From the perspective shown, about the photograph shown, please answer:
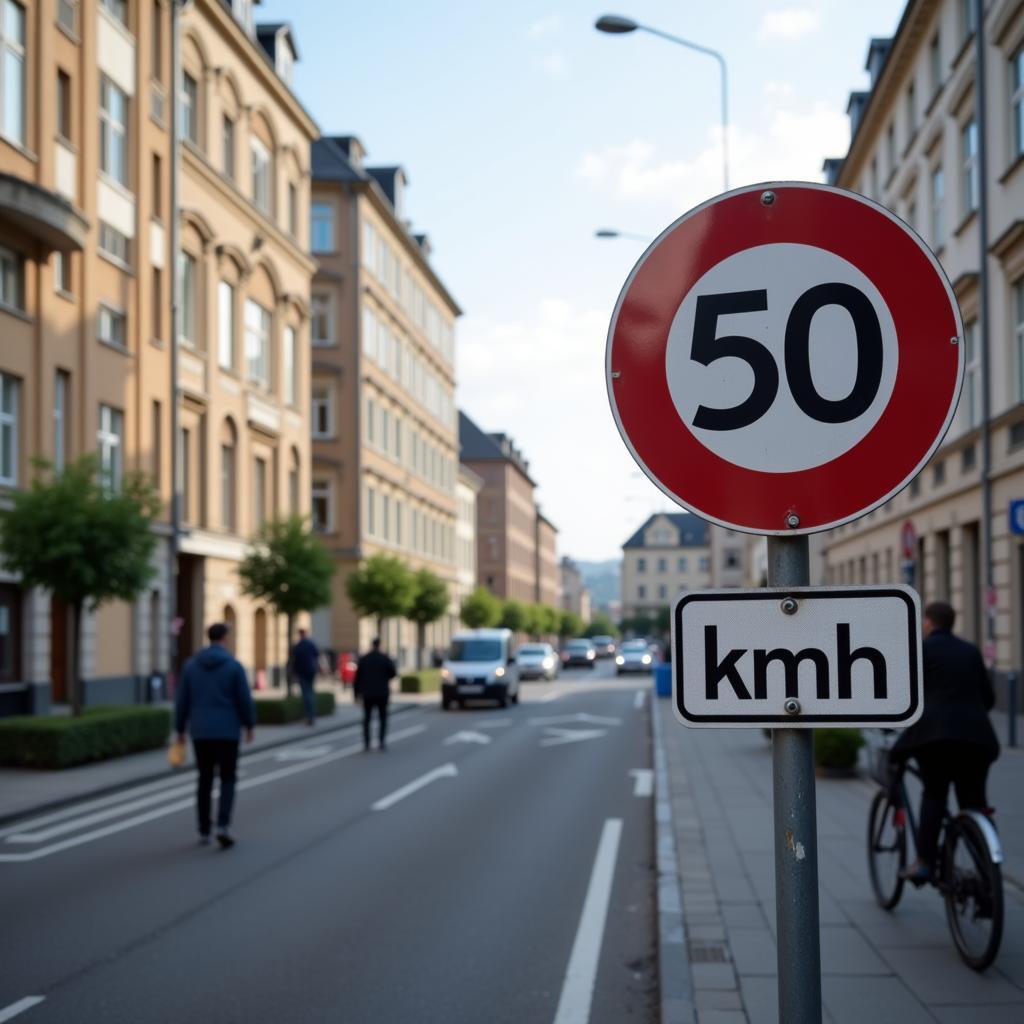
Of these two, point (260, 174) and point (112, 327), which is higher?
point (260, 174)

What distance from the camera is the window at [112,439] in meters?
30.0

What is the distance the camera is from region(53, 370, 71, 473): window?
90.7ft

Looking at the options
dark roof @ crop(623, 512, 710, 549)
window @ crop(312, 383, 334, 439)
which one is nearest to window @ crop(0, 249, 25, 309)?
window @ crop(312, 383, 334, 439)

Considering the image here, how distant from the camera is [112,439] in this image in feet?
101

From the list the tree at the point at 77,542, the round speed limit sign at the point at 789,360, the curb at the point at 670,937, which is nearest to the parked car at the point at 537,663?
the tree at the point at 77,542

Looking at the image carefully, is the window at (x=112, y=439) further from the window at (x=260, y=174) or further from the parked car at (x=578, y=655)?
the parked car at (x=578, y=655)

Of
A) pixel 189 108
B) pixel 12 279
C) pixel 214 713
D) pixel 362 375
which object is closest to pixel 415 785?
pixel 214 713

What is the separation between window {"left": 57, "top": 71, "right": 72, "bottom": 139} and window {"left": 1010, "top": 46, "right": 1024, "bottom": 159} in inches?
724

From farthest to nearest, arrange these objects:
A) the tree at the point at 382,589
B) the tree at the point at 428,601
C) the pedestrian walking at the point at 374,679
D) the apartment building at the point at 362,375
→ the apartment building at the point at 362,375, the tree at the point at 428,601, the tree at the point at 382,589, the pedestrian walking at the point at 374,679

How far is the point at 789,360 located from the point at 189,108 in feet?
121

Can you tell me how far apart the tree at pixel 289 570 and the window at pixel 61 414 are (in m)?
4.70

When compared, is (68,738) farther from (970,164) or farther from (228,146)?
(228,146)

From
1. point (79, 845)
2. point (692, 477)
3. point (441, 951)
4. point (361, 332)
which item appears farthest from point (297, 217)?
point (692, 477)

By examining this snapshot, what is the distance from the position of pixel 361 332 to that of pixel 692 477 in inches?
2220
